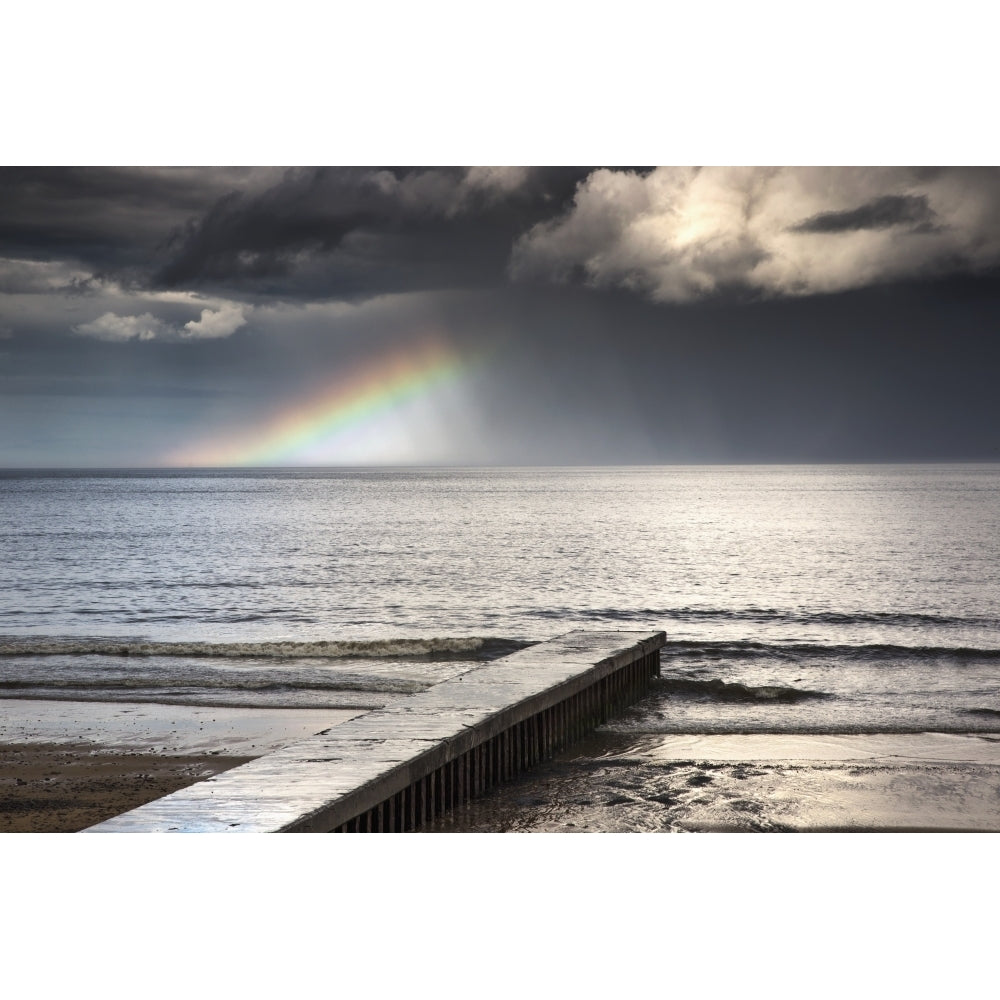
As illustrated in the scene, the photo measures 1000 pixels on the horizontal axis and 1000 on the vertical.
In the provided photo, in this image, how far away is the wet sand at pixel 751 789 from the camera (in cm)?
543

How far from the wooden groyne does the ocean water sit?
0.84 metres

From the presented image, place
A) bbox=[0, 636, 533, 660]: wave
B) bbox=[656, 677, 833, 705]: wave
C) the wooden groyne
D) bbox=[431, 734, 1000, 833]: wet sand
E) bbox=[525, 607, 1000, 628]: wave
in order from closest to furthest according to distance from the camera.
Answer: the wooden groyne < bbox=[431, 734, 1000, 833]: wet sand < bbox=[656, 677, 833, 705]: wave < bbox=[0, 636, 533, 660]: wave < bbox=[525, 607, 1000, 628]: wave

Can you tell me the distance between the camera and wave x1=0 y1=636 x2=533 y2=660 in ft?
39.6

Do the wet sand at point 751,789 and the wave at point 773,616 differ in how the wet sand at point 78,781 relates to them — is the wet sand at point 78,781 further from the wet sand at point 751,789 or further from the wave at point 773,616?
the wave at point 773,616

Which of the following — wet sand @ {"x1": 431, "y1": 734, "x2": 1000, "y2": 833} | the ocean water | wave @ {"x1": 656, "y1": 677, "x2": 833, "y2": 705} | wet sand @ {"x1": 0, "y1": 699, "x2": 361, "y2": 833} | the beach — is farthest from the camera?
the ocean water

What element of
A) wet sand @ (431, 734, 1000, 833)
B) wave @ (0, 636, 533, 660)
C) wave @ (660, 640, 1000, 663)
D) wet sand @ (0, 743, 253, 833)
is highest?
wave @ (0, 636, 533, 660)

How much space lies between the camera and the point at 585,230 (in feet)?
46.5

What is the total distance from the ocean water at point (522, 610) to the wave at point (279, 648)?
0.05 metres

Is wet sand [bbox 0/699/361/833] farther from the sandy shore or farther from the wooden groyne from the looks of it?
the wooden groyne

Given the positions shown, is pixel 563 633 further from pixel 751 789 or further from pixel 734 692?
pixel 751 789

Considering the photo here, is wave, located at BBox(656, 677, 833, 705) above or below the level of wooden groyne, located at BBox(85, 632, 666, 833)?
below

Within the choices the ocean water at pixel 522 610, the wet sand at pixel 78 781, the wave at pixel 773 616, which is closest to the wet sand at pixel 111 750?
the wet sand at pixel 78 781

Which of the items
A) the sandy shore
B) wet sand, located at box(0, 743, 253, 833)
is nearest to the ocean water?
the sandy shore
